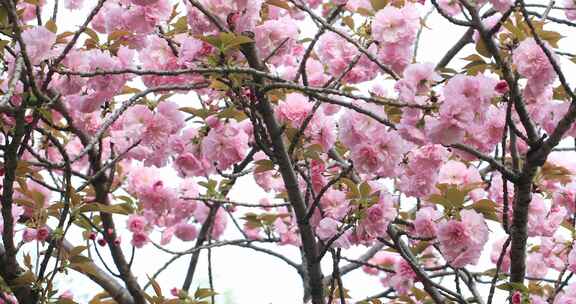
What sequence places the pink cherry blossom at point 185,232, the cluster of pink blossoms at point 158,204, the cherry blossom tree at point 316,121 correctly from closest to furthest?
the cherry blossom tree at point 316,121, the cluster of pink blossoms at point 158,204, the pink cherry blossom at point 185,232

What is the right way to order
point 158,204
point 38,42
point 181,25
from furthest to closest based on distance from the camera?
point 158,204 < point 181,25 < point 38,42

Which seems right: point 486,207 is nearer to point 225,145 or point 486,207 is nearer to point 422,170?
point 422,170

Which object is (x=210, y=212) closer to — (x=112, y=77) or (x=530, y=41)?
(x=112, y=77)

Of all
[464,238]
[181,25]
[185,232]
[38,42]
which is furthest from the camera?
[185,232]

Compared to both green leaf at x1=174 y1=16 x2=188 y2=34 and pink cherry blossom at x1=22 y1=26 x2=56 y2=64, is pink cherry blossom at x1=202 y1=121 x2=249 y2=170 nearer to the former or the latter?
green leaf at x1=174 y1=16 x2=188 y2=34

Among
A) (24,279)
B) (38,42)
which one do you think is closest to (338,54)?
(38,42)

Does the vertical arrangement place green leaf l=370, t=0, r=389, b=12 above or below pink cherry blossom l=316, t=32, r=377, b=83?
below

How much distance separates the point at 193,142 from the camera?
2.74m

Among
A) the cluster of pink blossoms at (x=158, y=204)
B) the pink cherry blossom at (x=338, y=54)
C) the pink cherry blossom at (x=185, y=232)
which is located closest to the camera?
the pink cherry blossom at (x=338, y=54)

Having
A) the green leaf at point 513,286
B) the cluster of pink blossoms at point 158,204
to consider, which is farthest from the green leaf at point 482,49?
the cluster of pink blossoms at point 158,204

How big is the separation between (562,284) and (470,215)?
96cm

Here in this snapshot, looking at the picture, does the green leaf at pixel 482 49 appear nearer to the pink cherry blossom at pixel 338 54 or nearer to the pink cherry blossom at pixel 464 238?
the pink cherry blossom at pixel 464 238

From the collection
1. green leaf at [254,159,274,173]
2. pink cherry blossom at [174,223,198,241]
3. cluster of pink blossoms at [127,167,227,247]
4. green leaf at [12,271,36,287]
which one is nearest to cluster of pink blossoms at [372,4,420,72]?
green leaf at [254,159,274,173]

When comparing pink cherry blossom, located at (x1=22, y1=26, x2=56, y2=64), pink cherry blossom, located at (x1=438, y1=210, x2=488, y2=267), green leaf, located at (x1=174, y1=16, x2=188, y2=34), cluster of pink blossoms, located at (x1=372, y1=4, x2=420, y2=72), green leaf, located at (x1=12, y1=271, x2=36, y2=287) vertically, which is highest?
green leaf, located at (x1=174, y1=16, x2=188, y2=34)
